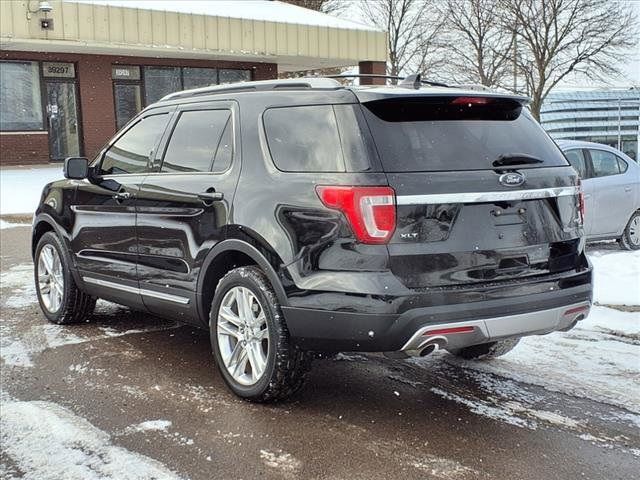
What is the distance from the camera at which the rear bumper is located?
356 cm

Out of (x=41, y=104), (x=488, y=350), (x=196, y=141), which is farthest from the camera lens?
(x=41, y=104)

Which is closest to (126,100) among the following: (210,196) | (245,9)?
(245,9)

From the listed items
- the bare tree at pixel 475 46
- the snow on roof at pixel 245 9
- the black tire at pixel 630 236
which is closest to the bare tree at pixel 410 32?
the bare tree at pixel 475 46

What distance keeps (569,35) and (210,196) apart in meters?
31.1

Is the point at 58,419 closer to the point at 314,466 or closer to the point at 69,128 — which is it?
the point at 314,466

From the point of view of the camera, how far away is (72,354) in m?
5.26

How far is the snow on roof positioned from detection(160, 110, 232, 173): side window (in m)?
15.1

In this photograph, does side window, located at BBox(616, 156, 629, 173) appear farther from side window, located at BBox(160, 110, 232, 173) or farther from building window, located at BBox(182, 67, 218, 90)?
building window, located at BBox(182, 67, 218, 90)

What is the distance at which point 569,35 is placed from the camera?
105 feet

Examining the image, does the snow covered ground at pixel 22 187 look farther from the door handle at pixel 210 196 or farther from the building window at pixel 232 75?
the door handle at pixel 210 196

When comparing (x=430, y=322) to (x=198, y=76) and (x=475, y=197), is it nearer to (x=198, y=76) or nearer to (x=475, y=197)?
(x=475, y=197)

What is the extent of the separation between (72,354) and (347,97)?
2814mm

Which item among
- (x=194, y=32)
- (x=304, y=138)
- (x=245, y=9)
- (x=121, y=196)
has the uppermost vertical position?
(x=245, y=9)

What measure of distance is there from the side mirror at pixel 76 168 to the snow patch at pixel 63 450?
6.55 ft
